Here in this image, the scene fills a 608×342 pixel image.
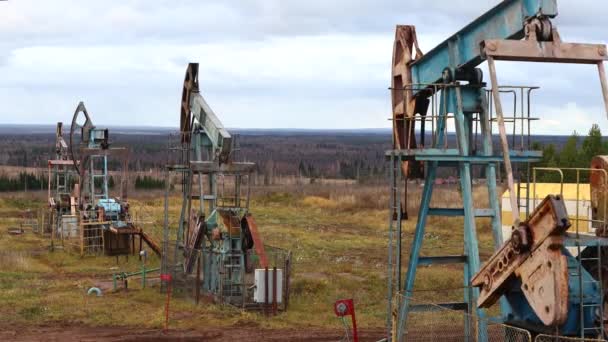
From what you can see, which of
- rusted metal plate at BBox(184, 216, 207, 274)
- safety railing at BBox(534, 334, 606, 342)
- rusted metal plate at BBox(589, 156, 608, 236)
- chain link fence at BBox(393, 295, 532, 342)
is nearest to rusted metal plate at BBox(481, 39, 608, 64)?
rusted metal plate at BBox(589, 156, 608, 236)

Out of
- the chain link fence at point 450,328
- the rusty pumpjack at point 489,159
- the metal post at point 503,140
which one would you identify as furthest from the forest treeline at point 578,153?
the metal post at point 503,140

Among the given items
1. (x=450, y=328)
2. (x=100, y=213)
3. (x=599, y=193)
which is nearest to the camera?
(x=599, y=193)

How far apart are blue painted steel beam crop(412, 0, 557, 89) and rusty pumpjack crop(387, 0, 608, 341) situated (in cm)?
1

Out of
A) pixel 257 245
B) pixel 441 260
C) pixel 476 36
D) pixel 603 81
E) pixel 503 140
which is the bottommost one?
pixel 257 245

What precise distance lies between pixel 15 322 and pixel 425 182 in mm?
8295

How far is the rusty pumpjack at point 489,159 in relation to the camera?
9641 mm

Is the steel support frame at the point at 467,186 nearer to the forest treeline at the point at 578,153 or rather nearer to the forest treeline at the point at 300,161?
the forest treeline at the point at 300,161

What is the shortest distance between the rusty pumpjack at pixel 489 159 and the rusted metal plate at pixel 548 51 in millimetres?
11

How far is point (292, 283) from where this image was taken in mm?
21531

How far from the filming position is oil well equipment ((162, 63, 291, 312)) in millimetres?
18500

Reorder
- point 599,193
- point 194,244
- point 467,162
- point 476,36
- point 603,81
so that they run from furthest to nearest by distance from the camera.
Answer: point 194,244
point 467,162
point 476,36
point 599,193
point 603,81

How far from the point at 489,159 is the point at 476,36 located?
1.58 m

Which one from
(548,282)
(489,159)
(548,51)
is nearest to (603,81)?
(548,51)

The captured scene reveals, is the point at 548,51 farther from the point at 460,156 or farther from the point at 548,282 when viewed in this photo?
the point at 548,282
